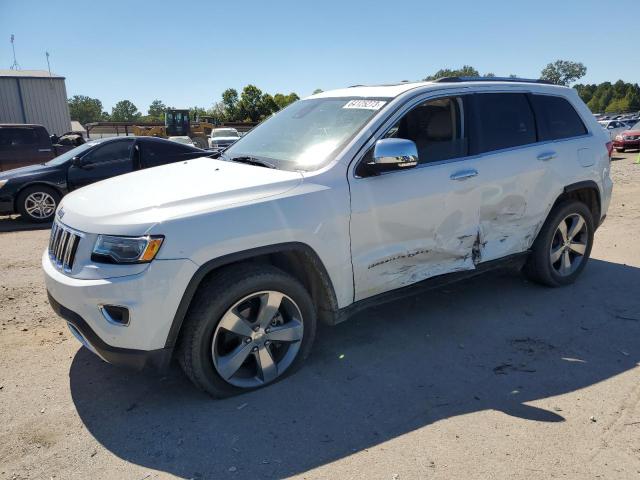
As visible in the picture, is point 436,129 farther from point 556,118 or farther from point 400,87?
A: point 556,118

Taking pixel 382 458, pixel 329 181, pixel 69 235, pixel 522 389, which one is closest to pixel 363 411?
pixel 382 458

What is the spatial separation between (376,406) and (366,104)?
213 centimetres

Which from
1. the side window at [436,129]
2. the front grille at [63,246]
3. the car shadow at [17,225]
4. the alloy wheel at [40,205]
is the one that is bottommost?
the car shadow at [17,225]

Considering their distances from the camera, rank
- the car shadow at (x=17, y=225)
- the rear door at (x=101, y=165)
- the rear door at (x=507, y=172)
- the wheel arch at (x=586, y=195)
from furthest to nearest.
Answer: the rear door at (x=101, y=165) → the car shadow at (x=17, y=225) → the wheel arch at (x=586, y=195) → the rear door at (x=507, y=172)

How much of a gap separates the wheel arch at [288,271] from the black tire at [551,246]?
93.3 inches

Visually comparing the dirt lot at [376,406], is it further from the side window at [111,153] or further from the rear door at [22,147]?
the rear door at [22,147]

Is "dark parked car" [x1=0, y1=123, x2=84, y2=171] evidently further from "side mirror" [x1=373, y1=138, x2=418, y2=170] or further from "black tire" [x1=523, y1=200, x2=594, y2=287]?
"black tire" [x1=523, y1=200, x2=594, y2=287]

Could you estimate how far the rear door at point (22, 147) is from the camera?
439 inches

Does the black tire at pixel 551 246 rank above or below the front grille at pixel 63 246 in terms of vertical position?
below

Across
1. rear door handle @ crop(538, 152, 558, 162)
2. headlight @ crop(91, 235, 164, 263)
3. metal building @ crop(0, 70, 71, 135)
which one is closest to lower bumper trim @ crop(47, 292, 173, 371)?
headlight @ crop(91, 235, 164, 263)

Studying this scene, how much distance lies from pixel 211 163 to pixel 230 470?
225cm

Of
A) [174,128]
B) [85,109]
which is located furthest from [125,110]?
[174,128]

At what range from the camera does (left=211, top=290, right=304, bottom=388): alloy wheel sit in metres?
2.96

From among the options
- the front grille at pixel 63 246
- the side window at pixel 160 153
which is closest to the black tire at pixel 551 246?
the front grille at pixel 63 246
